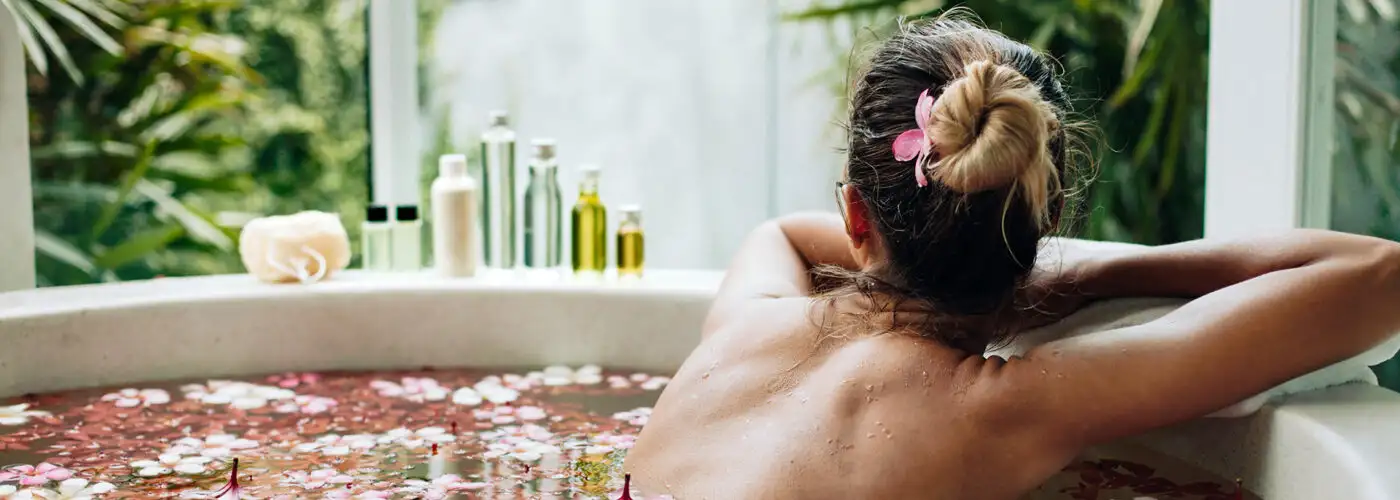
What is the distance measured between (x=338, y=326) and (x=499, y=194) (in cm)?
36

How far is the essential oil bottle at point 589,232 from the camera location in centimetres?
220

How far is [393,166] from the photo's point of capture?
264 cm

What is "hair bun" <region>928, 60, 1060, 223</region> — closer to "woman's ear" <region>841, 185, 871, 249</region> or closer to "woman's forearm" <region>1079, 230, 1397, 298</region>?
"woman's ear" <region>841, 185, 871, 249</region>

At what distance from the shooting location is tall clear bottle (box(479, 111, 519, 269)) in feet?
7.50

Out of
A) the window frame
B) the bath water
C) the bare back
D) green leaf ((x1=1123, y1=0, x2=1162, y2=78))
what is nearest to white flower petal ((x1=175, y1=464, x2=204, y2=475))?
the bath water

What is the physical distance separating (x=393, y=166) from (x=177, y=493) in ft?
4.08

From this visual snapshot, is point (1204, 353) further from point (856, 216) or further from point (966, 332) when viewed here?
point (856, 216)

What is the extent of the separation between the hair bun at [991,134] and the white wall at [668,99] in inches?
71.6

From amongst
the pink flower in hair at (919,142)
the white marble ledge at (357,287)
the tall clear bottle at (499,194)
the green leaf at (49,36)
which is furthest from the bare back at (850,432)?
the green leaf at (49,36)


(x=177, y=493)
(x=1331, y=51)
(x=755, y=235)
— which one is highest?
(x=1331, y=51)

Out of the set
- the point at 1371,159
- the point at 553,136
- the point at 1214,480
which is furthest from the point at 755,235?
the point at 553,136

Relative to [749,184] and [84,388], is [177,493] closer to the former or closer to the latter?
[84,388]

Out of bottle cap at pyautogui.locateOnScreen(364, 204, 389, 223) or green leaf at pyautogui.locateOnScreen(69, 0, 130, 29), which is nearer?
bottle cap at pyautogui.locateOnScreen(364, 204, 389, 223)

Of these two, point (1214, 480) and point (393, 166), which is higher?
point (393, 166)
